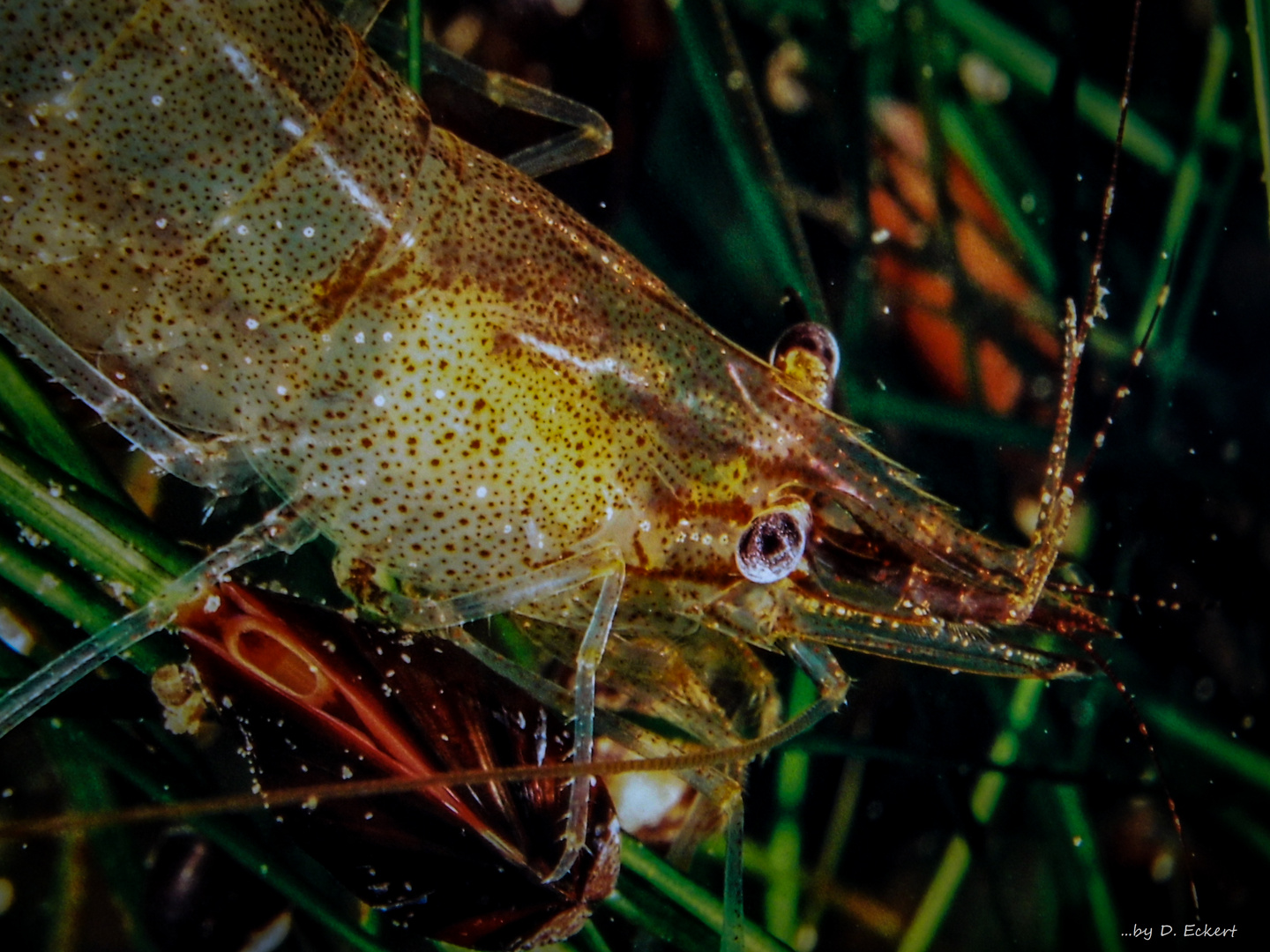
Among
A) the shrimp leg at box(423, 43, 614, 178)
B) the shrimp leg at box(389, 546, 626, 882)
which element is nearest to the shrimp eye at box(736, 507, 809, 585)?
the shrimp leg at box(389, 546, 626, 882)

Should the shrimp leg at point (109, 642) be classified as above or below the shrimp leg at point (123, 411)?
below

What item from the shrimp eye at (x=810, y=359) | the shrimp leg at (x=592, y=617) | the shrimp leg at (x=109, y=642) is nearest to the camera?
the shrimp leg at (x=109, y=642)

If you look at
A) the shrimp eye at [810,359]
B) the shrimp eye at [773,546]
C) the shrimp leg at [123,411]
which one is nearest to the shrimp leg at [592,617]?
the shrimp eye at [773,546]

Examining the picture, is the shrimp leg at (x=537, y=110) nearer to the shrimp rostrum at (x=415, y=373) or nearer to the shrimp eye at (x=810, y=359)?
the shrimp rostrum at (x=415, y=373)

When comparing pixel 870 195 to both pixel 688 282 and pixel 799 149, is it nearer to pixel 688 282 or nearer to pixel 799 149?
pixel 799 149

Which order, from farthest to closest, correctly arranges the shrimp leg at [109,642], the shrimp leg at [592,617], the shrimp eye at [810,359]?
the shrimp eye at [810,359], the shrimp leg at [592,617], the shrimp leg at [109,642]

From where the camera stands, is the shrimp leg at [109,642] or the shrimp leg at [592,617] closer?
the shrimp leg at [109,642]

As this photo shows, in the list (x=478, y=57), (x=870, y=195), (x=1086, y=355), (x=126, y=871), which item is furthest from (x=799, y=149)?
(x=126, y=871)
